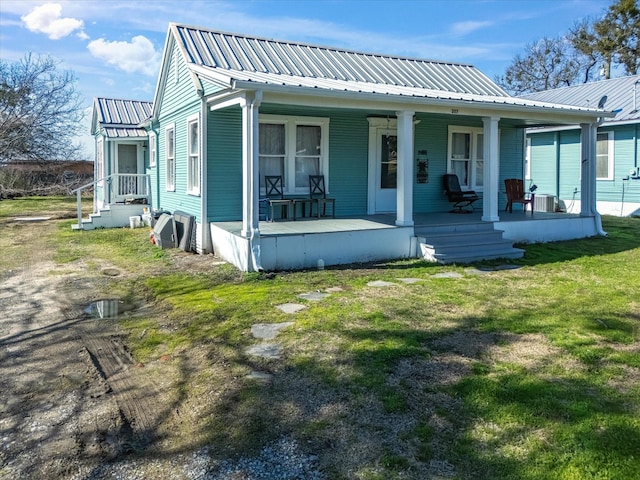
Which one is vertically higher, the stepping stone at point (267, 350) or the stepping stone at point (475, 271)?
the stepping stone at point (475, 271)

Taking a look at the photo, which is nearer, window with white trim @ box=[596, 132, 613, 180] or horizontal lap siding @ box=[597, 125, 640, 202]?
horizontal lap siding @ box=[597, 125, 640, 202]

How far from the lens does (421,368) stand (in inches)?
171

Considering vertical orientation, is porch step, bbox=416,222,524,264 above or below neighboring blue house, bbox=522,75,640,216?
below

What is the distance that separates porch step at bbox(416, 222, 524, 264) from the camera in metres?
9.21

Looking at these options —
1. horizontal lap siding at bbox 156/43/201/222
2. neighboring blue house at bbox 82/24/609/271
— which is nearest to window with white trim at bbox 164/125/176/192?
neighboring blue house at bbox 82/24/609/271

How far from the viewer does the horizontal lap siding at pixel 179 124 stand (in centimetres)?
1099

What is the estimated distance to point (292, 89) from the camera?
26.6ft

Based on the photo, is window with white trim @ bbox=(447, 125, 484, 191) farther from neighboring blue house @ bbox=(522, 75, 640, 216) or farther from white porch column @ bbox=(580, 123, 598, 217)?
neighboring blue house @ bbox=(522, 75, 640, 216)

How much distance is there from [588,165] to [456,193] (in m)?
2.79

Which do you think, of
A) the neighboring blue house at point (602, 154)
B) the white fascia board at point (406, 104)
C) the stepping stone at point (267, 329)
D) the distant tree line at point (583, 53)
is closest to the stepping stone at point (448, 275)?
the white fascia board at point (406, 104)

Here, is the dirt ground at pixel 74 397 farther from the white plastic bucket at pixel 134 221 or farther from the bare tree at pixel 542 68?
the bare tree at pixel 542 68

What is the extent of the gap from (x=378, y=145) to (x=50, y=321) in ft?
25.5

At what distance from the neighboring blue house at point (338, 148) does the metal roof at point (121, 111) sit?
11.7ft

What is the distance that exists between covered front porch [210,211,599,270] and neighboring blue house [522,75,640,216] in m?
6.94
